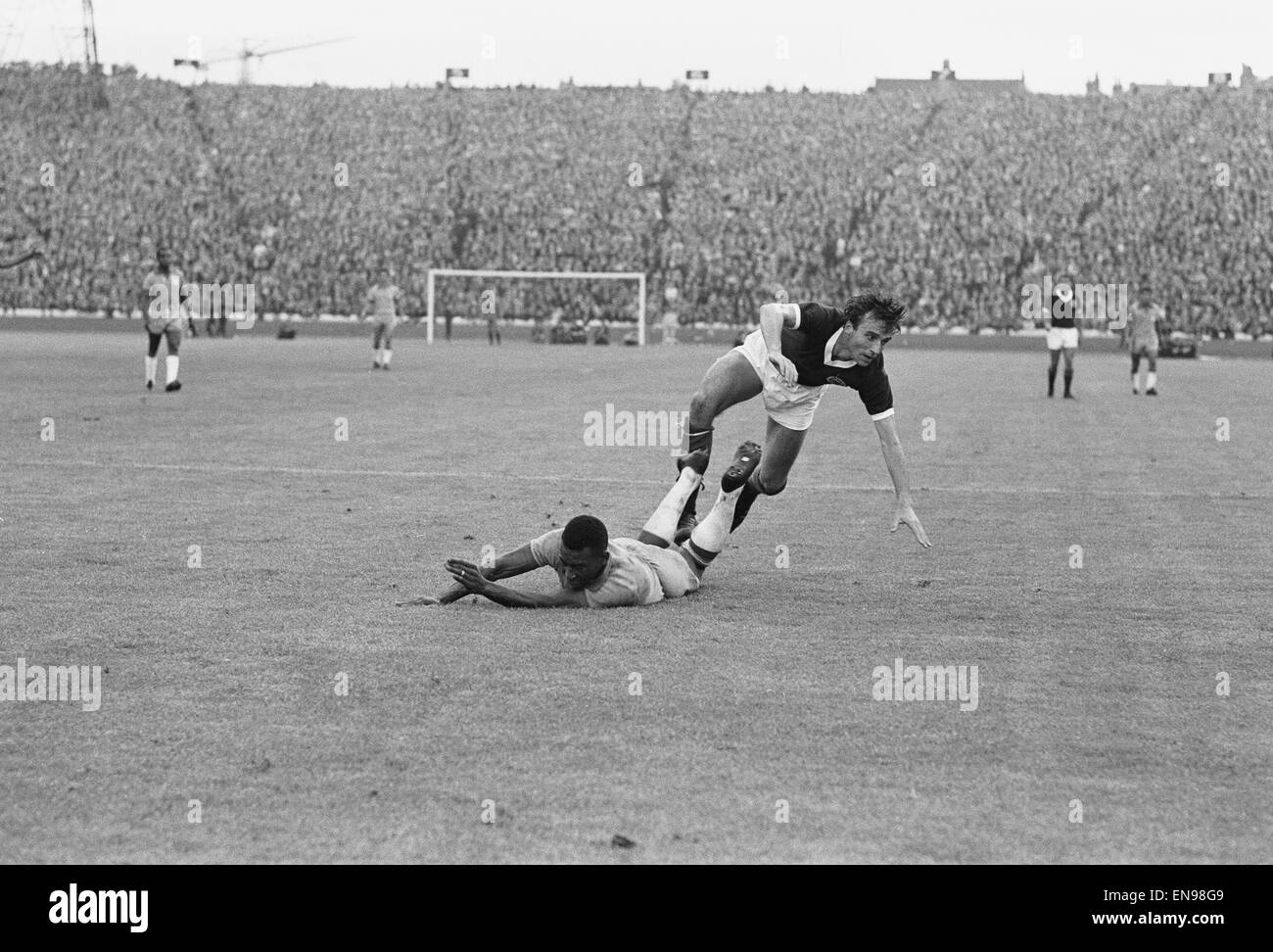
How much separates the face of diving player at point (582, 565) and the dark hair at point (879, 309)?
1958 millimetres

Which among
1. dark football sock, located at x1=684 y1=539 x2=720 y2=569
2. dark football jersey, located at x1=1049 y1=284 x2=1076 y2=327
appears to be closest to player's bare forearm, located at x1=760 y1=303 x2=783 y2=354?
dark football sock, located at x1=684 y1=539 x2=720 y2=569

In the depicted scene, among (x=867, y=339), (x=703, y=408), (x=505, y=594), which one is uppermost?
(x=867, y=339)

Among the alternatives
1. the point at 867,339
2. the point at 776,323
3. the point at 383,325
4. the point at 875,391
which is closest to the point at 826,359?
the point at 875,391

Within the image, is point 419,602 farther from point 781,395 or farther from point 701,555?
point 781,395

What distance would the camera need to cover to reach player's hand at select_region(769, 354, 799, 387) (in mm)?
9680

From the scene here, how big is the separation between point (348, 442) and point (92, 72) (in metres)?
54.6

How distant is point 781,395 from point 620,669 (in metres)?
3.19

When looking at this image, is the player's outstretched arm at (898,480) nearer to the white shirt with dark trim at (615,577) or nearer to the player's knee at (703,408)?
the player's knee at (703,408)

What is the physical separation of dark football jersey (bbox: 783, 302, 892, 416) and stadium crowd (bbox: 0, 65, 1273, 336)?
47054 mm

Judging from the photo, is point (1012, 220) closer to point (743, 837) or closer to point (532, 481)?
point (532, 481)

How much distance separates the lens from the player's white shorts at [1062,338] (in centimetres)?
2834

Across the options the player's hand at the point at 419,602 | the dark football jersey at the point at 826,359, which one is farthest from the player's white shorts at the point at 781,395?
the player's hand at the point at 419,602

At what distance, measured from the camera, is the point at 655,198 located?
200 feet
